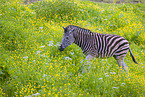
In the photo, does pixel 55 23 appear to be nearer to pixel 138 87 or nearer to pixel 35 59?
pixel 35 59

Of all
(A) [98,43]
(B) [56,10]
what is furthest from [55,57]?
(B) [56,10]

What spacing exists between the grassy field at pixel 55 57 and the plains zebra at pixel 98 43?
69cm

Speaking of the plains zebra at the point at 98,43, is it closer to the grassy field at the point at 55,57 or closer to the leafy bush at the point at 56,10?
the grassy field at the point at 55,57

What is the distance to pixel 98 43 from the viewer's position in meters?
8.83

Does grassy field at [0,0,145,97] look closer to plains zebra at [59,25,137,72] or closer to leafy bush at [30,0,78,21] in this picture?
leafy bush at [30,0,78,21]

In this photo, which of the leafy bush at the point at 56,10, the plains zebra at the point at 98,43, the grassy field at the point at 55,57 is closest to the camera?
the grassy field at the point at 55,57

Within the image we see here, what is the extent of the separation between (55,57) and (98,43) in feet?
8.23

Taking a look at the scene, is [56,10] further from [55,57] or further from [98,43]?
[98,43]

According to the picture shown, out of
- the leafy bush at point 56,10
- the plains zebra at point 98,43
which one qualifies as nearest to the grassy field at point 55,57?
the leafy bush at point 56,10

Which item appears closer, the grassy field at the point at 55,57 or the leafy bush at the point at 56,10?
the grassy field at the point at 55,57

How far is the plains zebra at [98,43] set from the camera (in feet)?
28.2

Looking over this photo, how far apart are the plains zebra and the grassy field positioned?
695mm

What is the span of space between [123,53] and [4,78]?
A: 6184 millimetres

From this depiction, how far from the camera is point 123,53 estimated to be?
858cm
